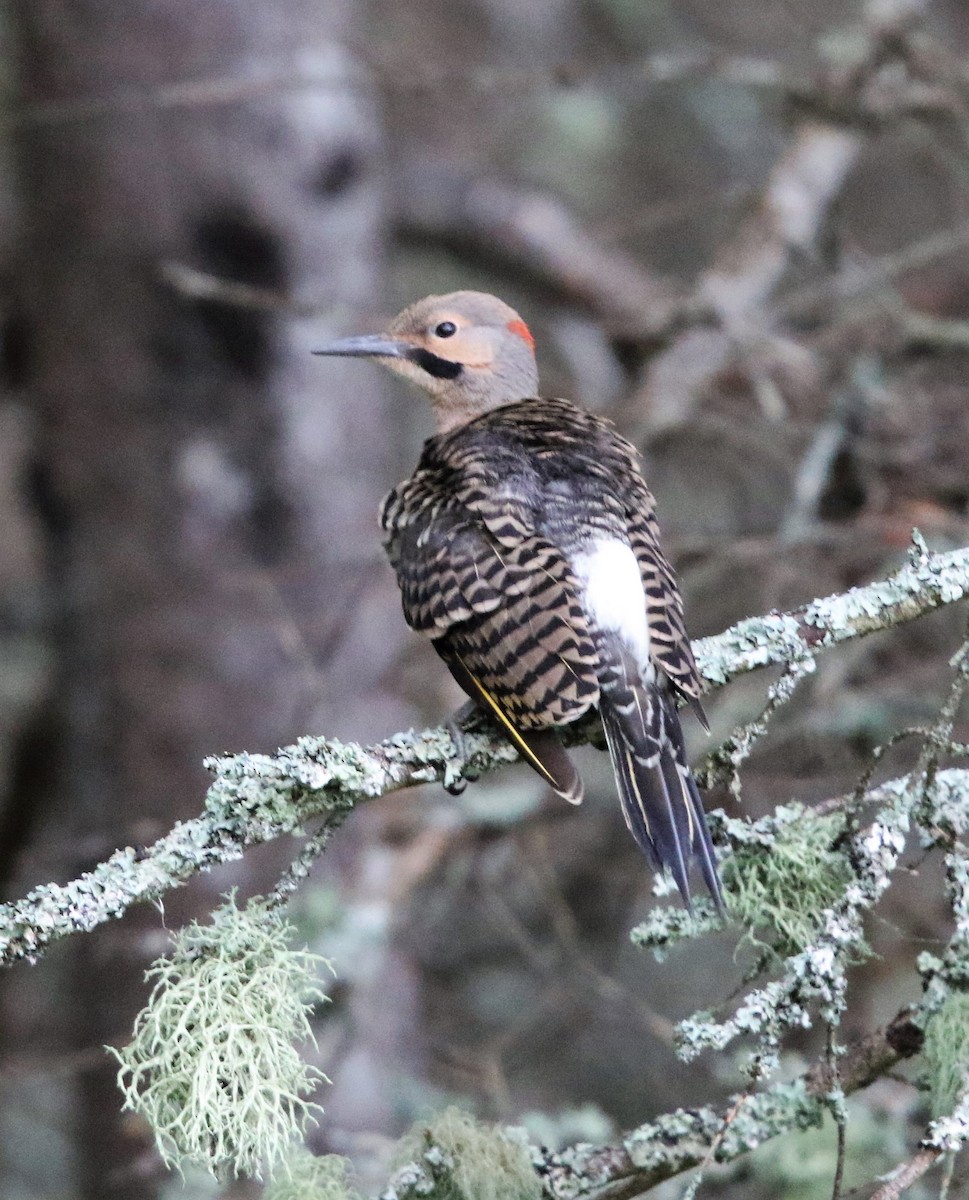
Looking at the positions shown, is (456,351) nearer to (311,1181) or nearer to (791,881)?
(791,881)

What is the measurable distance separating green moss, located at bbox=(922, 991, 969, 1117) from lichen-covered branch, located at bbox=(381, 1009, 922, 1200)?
0.17 ft

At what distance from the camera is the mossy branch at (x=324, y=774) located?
2092mm

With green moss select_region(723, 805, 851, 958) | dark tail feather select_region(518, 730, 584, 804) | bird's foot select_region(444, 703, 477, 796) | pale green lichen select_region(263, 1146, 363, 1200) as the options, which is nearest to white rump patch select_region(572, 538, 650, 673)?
dark tail feather select_region(518, 730, 584, 804)

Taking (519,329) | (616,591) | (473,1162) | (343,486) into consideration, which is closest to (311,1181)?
(473,1162)

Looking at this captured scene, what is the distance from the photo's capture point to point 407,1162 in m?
2.53

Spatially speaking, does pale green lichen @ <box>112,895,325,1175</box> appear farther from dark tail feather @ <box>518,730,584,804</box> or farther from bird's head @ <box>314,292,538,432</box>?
bird's head @ <box>314,292,538,432</box>

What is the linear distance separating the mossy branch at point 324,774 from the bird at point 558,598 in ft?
0.45

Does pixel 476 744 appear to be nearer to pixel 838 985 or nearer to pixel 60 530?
pixel 838 985

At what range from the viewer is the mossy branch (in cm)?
209

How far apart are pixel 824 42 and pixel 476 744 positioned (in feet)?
11.4

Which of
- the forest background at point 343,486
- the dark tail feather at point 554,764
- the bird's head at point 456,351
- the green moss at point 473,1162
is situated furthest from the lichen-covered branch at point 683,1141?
the bird's head at point 456,351

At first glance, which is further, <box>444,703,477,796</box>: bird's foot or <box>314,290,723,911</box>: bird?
<box>314,290,723,911</box>: bird

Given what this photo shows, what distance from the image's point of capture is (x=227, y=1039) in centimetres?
223

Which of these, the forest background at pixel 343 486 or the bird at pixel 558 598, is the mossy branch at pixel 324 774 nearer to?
the bird at pixel 558 598
